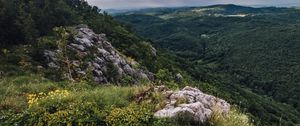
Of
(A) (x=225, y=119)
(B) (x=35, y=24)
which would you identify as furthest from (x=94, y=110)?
(B) (x=35, y=24)

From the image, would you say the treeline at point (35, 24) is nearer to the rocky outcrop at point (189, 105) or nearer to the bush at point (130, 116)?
the rocky outcrop at point (189, 105)

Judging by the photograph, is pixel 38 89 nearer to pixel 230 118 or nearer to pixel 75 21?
pixel 230 118

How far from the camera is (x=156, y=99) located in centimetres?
1171

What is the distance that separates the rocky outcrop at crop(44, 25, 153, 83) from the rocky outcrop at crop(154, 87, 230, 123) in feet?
65.6

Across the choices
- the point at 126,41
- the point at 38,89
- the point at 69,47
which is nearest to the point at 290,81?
the point at 126,41

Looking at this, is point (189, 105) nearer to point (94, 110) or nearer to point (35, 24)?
point (94, 110)

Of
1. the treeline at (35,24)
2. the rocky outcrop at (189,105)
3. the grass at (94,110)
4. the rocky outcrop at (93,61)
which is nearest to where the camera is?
the grass at (94,110)

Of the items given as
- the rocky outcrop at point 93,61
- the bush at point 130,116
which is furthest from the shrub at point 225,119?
the rocky outcrop at point 93,61

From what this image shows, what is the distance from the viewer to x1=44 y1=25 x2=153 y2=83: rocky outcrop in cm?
3372

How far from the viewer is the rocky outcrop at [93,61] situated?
33.7m

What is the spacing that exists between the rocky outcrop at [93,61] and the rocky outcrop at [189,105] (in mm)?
20001

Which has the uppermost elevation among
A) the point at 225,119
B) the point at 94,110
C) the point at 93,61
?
the point at 94,110

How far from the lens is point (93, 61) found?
1528 inches

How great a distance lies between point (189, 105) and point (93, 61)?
28.6 meters
